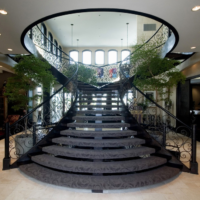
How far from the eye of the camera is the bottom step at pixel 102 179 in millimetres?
2652

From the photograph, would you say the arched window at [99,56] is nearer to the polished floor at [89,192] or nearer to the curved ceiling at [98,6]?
the curved ceiling at [98,6]

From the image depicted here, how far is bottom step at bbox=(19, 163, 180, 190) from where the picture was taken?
2652 mm

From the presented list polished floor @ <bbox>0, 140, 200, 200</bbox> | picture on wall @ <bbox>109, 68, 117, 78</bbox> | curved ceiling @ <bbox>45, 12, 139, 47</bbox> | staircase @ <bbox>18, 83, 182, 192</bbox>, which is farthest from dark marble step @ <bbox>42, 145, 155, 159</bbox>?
curved ceiling @ <bbox>45, 12, 139, 47</bbox>

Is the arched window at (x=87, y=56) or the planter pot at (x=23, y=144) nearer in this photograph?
the planter pot at (x=23, y=144)

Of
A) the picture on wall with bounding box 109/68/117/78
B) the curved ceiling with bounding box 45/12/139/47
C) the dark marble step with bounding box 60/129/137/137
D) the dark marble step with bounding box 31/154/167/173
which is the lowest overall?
the dark marble step with bounding box 31/154/167/173

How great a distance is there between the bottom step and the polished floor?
0.28 feet

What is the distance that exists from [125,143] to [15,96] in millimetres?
3344

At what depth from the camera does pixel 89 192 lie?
2631 mm

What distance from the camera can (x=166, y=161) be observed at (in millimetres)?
3400

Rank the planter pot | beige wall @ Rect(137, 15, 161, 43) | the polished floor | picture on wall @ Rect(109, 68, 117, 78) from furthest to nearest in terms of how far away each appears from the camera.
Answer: picture on wall @ Rect(109, 68, 117, 78) → beige wall @ Rect(137, 15, 161, 43) → the planter pot → the polished floor

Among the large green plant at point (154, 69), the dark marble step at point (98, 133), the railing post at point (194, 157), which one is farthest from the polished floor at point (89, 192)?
the large green plant at point (154, 69)

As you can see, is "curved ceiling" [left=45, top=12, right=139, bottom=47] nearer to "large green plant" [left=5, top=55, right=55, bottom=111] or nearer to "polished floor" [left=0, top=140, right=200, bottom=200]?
"large green plant" [left=5, top=55, right=55, bottom=111]

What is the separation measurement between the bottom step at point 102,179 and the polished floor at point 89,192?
9 cm

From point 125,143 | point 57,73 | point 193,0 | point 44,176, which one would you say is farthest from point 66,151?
point 57,73
